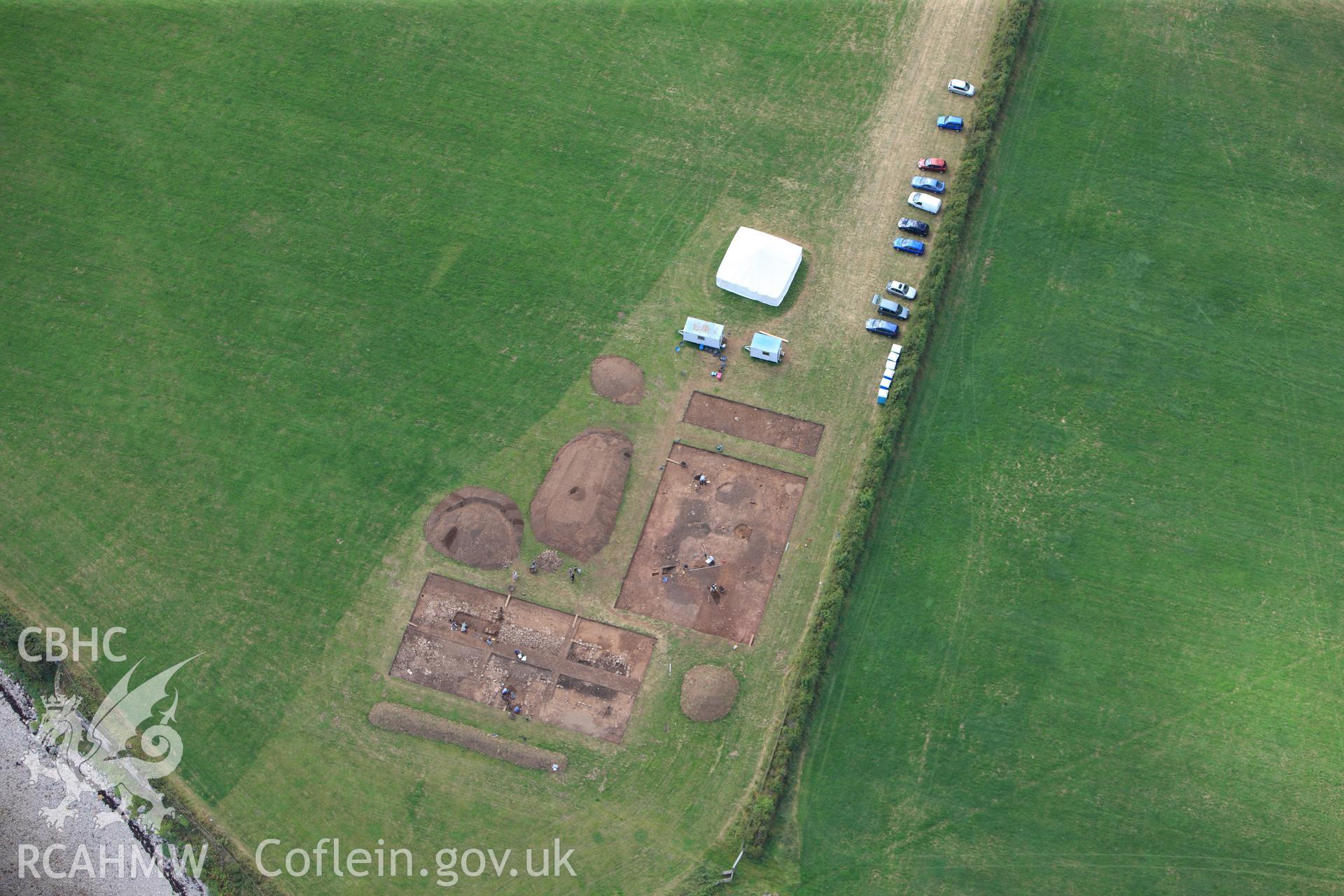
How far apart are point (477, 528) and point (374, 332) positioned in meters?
18.8

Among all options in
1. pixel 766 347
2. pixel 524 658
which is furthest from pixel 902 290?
pixel 524 658

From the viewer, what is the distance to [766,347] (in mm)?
71125

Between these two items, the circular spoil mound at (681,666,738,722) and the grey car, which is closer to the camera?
the circular spoil mound at (681,666,738,722)

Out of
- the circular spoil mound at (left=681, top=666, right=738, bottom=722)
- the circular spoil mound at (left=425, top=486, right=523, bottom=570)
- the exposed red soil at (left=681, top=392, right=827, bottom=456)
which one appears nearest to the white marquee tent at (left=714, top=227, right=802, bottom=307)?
the exposed red soil at (left=681, top=392, right=827, bottom=456)

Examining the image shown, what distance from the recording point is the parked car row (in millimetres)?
72188

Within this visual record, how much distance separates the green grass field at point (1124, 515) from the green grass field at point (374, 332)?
799 cm

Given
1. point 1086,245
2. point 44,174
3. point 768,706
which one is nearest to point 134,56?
point 44,174

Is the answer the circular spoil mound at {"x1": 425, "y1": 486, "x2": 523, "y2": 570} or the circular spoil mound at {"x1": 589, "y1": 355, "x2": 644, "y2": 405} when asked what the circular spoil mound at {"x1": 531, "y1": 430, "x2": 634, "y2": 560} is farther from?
the circular spoil mound at {"x1": 589, "y1": 355, "x2": 644, "y2": 405}

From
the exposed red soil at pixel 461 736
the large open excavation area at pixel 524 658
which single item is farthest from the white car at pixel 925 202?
the exposed red soil at pixel 461 736

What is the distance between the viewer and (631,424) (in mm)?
71375

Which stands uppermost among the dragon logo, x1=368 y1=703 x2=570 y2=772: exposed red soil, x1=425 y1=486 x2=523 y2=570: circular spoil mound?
x1=425 y1=486 x2=523 y2=570: circular spoil mound

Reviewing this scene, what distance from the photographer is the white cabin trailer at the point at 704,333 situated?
71.6 meters

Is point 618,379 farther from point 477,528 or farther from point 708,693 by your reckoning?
point 708,693

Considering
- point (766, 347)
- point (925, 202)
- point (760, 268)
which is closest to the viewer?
point (766, 347)
